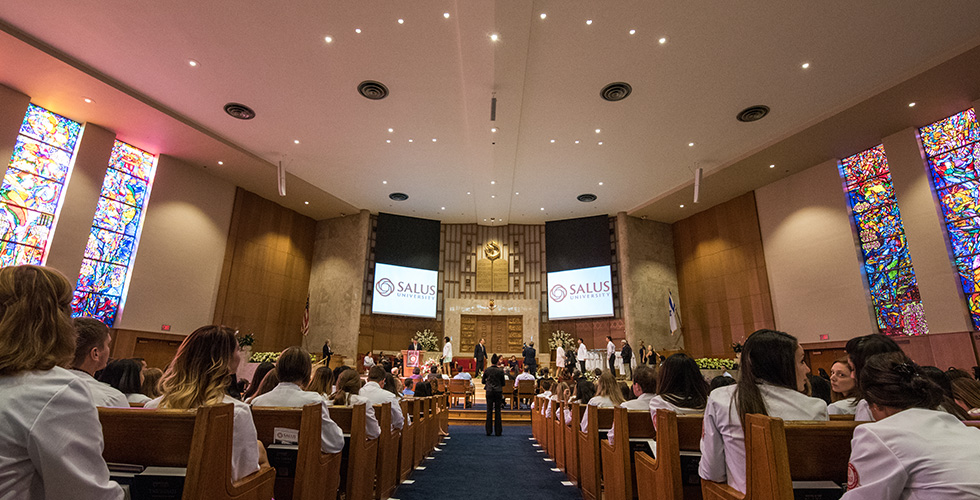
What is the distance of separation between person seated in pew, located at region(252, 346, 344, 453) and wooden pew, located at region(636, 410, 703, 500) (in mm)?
1696

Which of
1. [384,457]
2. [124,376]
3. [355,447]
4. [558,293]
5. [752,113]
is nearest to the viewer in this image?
[124,376]

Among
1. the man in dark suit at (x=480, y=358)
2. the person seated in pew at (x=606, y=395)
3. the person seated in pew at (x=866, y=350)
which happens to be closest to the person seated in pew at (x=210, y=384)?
the person seated in pew at (x=606, y=395)

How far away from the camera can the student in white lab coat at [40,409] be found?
873 mm

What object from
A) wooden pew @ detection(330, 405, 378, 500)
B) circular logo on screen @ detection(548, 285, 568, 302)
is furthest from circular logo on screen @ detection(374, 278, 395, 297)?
wooden pew @ detection(330, 405, 378, 500)

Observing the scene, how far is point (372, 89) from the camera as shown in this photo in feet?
29.7

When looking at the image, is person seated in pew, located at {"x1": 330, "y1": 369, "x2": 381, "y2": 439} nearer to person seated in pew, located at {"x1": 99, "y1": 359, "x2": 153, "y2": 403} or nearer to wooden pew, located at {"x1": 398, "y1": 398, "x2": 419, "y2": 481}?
wooden pew, located at {"x1": 398, "y1": 398, "x2": 419, "y2": 481}

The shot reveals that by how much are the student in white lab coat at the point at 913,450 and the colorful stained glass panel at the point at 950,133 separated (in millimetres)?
11536

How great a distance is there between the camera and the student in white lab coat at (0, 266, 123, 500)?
2.86 ft

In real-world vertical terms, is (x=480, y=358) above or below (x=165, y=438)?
above

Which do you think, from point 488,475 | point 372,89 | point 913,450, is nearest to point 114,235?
point 372,89

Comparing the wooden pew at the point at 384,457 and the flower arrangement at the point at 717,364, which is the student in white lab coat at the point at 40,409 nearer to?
the wooden pew at the point at 384,457

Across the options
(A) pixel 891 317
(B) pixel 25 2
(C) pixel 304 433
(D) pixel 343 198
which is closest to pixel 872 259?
(A) pixel 891 317

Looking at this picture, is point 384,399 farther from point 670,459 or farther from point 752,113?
point 752,113

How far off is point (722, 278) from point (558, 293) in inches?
207
